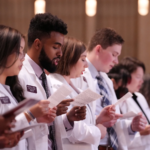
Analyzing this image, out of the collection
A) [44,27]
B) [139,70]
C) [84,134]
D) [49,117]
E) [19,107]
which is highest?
[44,27]

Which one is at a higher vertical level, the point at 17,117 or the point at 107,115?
the point at 17,117

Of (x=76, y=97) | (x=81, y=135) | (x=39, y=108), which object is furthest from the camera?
(x=81, y=135)

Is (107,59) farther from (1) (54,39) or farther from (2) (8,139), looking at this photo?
(2) (8,139)

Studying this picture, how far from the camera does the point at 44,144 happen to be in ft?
8.06

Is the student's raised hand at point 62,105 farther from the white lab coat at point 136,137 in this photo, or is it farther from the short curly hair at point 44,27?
the white lab coat at point 136,137

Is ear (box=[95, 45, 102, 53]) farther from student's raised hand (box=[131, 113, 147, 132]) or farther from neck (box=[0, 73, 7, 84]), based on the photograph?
neck (box=[0, 73, 7, 84])

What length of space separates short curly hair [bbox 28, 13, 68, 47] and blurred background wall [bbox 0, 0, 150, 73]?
6.69 m

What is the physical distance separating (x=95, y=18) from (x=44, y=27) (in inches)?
275

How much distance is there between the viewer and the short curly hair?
2.83m

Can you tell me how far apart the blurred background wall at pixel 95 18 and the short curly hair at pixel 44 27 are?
669 centimetres

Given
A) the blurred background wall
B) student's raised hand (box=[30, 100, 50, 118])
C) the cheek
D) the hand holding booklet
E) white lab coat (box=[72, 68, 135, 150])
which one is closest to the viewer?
the hand holding booklet

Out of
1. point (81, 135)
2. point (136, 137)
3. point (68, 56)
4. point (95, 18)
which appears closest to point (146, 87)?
point (136, 137)

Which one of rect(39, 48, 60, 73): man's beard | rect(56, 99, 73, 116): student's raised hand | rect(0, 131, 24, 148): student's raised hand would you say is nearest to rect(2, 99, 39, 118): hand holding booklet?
rect(0, 131, 24, 148): student's raised hand

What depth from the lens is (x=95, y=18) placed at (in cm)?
966
